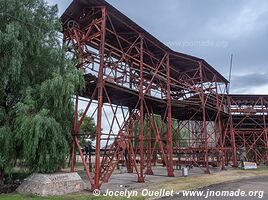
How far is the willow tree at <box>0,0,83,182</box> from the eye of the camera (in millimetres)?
10516

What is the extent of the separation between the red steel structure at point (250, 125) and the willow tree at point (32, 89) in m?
22.2

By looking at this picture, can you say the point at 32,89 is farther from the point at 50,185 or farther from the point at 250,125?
the point at 250,125

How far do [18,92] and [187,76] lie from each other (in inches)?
657

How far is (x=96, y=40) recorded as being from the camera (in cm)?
1633

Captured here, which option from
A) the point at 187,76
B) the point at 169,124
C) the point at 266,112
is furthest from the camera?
the point at 266,112

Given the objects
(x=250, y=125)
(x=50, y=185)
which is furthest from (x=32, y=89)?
(x=250, y=125)

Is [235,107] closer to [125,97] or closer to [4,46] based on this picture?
[125,97]

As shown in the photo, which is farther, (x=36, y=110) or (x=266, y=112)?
(x=266, y=112)

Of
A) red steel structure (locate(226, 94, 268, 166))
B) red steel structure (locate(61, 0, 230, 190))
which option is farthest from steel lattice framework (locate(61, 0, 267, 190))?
red steel structure (locate(226, 94, 268, 166))

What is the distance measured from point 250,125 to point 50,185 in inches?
1098

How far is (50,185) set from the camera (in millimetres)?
10156

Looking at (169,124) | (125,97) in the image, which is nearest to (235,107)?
(169,124)

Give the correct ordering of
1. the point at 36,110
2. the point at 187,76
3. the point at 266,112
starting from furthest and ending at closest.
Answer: the point at 266,112 < the point at 187,76 < the point at 36,110

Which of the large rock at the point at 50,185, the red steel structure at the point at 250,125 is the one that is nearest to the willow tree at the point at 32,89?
the large rock at the point at 50,185
